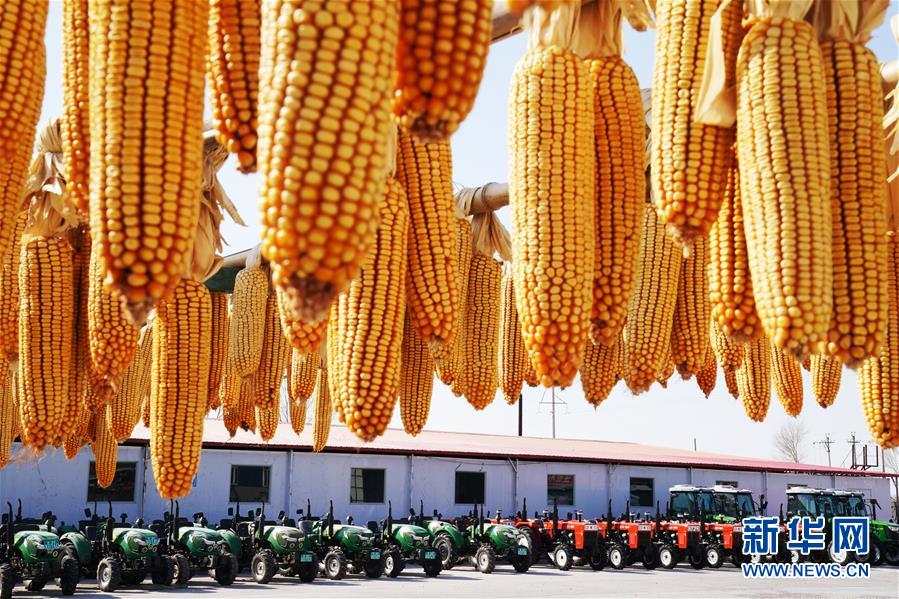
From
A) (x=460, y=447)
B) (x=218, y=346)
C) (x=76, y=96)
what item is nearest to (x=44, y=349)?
(x=218, y=346)

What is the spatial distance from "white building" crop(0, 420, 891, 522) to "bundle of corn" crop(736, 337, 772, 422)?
727 inches

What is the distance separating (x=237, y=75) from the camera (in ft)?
8.27

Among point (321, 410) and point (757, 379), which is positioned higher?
point (757, 379)

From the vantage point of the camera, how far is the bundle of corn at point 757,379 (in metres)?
6.42

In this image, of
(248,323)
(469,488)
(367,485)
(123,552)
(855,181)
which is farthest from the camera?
(469,488)

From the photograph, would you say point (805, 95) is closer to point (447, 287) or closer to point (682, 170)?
point (682, 170)

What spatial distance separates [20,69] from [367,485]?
33.4 metres

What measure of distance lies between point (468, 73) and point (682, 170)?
1.16m

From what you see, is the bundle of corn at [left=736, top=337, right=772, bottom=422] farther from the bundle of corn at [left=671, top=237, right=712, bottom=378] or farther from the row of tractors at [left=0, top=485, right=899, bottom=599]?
the row of tractors at [left=0, top=485, right=899, bottom=599]

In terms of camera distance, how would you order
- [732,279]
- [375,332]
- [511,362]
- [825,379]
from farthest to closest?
[511,362] → [825,379] → [375,332] → [732,279]

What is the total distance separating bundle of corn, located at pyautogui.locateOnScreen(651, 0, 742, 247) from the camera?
2.88 m

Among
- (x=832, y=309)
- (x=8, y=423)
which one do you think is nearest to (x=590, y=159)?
(x=832, y=309)

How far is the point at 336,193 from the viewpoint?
1793 millimetres

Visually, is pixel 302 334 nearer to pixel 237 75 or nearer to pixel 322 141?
pixel 237 75
